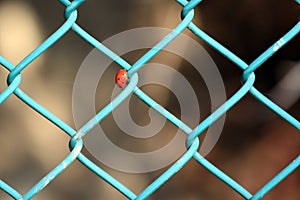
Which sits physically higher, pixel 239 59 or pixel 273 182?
pixel 239 59

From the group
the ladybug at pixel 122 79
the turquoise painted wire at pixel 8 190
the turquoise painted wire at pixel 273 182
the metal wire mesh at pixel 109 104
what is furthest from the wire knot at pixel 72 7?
the turquoise painted wire at pixel 273 182

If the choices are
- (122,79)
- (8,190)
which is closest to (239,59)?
(122,79)

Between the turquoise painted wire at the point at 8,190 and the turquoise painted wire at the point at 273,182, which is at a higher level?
the turquoise painted wire at the point at 273,182

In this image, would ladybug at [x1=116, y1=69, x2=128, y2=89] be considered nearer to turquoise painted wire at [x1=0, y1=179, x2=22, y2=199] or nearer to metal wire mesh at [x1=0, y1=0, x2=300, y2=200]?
metal wire mesh at [x1=0, y1=0, x2=300, y2=200]

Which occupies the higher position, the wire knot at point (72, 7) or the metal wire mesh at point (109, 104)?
the wire knot at point (72, 7)

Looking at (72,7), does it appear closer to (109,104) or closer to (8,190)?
(109,104)

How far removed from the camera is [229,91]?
2266mm

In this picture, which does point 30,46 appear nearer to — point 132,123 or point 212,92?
point 132,123

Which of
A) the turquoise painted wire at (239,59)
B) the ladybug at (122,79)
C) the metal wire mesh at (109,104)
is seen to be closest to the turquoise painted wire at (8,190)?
the metal wire mesh at (109,104)

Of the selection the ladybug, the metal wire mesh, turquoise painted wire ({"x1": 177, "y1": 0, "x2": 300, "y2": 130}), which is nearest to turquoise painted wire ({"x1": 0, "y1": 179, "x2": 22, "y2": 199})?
the metal wire mesh

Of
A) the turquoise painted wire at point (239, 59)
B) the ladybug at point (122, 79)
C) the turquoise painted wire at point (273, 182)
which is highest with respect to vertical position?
the turquoise painted wire at point (239, 59)

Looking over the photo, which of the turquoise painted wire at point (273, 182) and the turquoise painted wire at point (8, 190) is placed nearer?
the turquoise painted wire at point (8, 190)

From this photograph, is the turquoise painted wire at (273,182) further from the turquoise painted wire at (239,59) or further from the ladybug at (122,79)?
the ladybug at (122,79)

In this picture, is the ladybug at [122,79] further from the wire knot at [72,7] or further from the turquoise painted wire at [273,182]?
the turquoise painted wire at [273,182]
